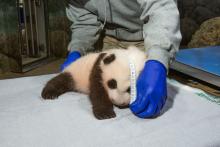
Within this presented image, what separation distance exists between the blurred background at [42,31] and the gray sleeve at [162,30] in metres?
1.06

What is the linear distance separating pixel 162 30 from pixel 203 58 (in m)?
0.65

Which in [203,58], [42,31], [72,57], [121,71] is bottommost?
[42,31]

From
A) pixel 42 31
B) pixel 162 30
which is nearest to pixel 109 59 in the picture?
pixel 162 30

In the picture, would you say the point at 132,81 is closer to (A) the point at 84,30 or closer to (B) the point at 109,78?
(B) the point at 109,78

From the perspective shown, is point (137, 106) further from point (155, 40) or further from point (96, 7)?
point (96, 7)

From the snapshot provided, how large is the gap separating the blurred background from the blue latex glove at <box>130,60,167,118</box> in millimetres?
1196

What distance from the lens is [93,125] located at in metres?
0.83

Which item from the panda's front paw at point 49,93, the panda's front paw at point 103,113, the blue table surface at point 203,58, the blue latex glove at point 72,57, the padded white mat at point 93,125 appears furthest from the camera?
the blue table surface at point 203,58

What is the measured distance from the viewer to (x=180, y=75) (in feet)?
4.64

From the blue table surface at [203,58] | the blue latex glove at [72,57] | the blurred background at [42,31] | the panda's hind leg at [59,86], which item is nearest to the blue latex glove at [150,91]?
the panda's hind leg at [59,86]

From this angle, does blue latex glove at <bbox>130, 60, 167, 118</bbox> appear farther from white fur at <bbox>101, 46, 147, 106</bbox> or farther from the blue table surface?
the blue table surface

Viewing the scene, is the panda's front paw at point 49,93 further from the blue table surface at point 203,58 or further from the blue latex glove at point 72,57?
the blue table surface at point 203,58

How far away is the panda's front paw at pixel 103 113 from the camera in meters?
0.86

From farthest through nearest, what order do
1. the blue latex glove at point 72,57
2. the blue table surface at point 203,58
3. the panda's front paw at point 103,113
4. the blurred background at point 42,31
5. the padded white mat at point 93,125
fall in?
the blurred background at point 42,31 < the blue table surface at point 203,58 < the blue latex glove at point 72,57 < the panda's front paw at point 103,113 < the padded white mat at point 93,125
